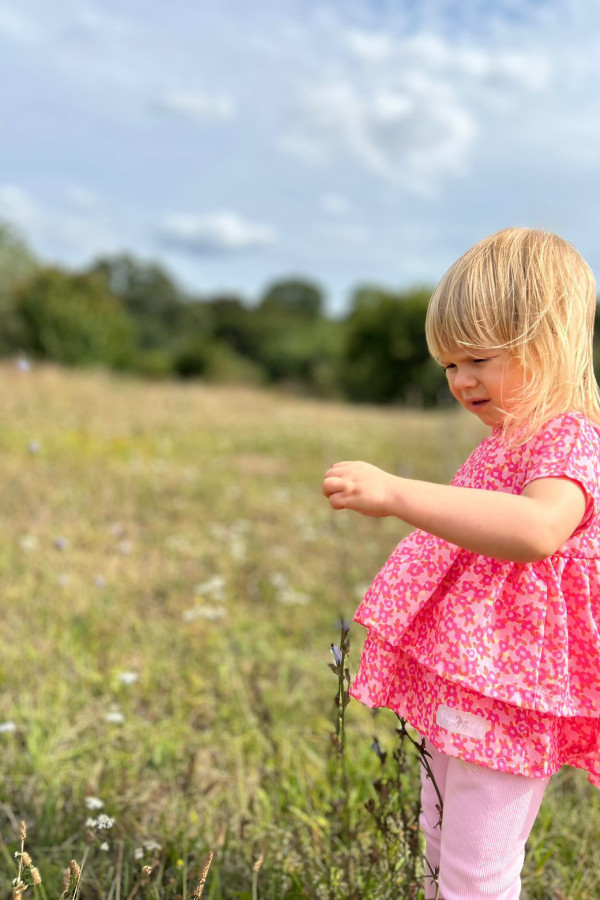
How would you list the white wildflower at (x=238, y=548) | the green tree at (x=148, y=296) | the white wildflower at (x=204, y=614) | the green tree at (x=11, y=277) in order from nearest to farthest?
the white wildflower at (x=204, y=614) < the white wildflower at (x=238, y=548) < the green tree at (x=11, y=277) < the green tree at (x=148, y=296)

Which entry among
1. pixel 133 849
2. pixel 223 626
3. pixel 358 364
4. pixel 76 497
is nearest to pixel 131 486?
pixel 76 497

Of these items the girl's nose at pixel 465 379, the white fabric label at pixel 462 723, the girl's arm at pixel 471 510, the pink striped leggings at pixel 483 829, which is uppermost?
the girl's nose at pixel 465 379

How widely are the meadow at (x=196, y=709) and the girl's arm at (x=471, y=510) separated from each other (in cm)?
39

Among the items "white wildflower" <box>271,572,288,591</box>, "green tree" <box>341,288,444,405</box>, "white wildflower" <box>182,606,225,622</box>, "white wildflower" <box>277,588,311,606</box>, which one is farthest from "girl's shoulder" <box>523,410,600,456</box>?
"green tree" <box>341,288,444,405</box>

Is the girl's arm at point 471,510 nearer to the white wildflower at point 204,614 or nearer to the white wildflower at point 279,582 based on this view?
the white wildflower at point 204,614

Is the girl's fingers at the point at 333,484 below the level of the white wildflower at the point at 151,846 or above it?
above

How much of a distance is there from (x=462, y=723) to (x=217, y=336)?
58344mm

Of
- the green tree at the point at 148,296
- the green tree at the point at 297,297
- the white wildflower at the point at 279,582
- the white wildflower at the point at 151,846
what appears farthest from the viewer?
the green tree at the point at 297,297

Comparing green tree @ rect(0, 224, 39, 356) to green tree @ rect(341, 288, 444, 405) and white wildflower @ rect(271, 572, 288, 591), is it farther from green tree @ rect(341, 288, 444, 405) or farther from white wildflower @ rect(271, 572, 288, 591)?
white wildflower @ rect(271, 572, 288, 591)

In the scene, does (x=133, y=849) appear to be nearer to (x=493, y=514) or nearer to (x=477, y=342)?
(x=493, y=514)

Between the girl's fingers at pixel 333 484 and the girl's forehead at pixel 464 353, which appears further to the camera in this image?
the girl's forehead at pixel 464 353

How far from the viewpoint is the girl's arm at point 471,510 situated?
1.29m

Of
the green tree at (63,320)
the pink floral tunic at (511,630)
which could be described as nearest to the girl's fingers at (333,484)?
the pink floral tunic at (511,630)

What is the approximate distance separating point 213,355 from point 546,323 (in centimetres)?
4104
